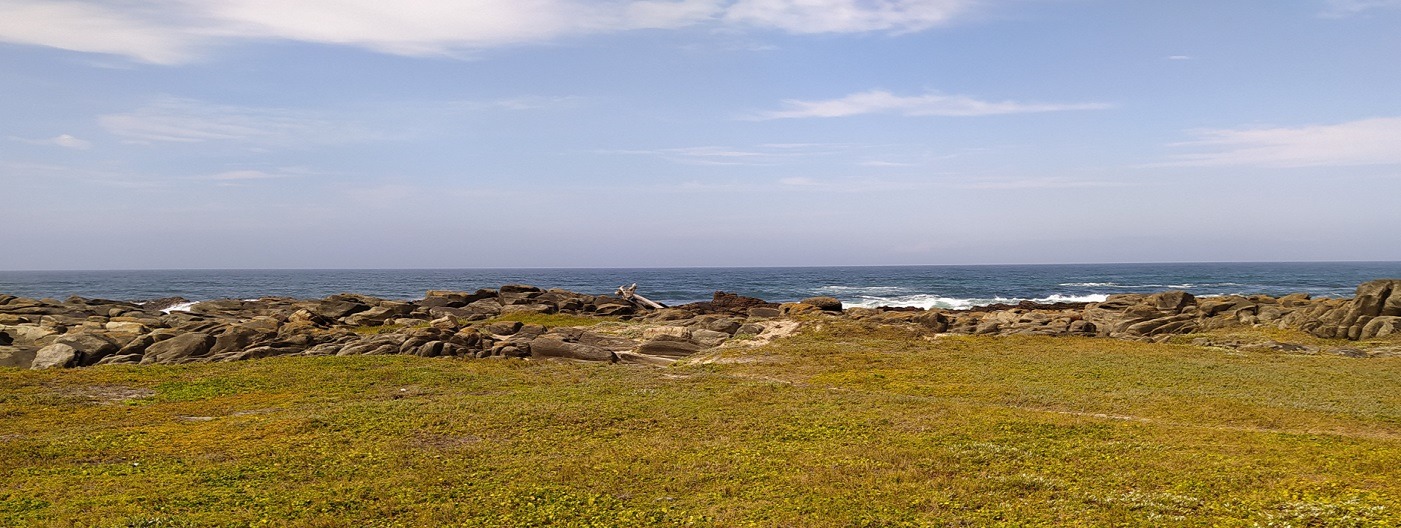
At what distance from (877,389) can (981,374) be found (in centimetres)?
554

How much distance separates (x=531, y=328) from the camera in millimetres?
46594

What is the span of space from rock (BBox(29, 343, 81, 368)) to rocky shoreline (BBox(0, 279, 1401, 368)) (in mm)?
56

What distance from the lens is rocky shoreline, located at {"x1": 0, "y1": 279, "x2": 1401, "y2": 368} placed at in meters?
38.0

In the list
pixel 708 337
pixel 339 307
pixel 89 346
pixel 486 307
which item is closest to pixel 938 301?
pixel 486 307

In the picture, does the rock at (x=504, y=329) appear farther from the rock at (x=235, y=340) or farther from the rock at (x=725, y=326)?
the rock at (x=235, y=340)

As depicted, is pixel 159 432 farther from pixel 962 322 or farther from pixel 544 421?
pixel 962 322

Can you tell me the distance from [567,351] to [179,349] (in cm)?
1632

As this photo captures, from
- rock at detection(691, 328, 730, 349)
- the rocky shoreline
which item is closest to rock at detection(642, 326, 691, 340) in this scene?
the rocky shoreline

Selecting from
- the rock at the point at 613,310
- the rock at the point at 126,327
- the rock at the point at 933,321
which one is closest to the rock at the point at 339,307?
the rock at the point at 126,327

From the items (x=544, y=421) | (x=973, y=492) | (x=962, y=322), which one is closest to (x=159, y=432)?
(x=544, y=421)

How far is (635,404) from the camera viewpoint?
988 inches

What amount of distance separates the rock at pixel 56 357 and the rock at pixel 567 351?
17.9 meters

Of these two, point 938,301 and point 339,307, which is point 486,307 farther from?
point 938,301

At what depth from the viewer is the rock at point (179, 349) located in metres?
36.8
